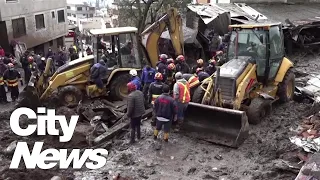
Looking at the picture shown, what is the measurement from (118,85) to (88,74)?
0.99m

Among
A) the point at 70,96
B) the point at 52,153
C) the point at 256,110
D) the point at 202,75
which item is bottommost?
the point at 52,153

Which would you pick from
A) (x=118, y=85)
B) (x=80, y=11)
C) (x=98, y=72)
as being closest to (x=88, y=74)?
(x=98, y=72)

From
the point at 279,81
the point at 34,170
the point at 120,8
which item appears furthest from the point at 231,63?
the point at 120,8

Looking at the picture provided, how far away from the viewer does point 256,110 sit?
30.4 ft

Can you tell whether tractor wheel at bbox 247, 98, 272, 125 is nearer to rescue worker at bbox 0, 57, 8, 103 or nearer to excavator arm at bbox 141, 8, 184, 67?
excavator arm at bbox 141, 8, 184, 67

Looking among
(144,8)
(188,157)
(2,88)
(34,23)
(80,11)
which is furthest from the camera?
(80,11)

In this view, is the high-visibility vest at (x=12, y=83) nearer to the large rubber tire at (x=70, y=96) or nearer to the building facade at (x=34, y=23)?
the large rubber tire at (x=70, y=96)

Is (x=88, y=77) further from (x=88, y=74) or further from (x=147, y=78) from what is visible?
(x=147, y=78)

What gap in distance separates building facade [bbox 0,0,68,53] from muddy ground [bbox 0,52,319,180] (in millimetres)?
12541

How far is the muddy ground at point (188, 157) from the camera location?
24.0 ft

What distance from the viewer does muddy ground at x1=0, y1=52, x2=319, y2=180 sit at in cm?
732

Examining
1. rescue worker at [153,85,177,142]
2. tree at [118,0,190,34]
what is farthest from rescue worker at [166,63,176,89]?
tree at [118,0,190,34]

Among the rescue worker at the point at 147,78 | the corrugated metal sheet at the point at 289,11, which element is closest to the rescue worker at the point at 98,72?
the rescue worker at the point at 147,78

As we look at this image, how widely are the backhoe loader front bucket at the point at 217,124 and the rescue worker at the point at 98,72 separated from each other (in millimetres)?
3247
